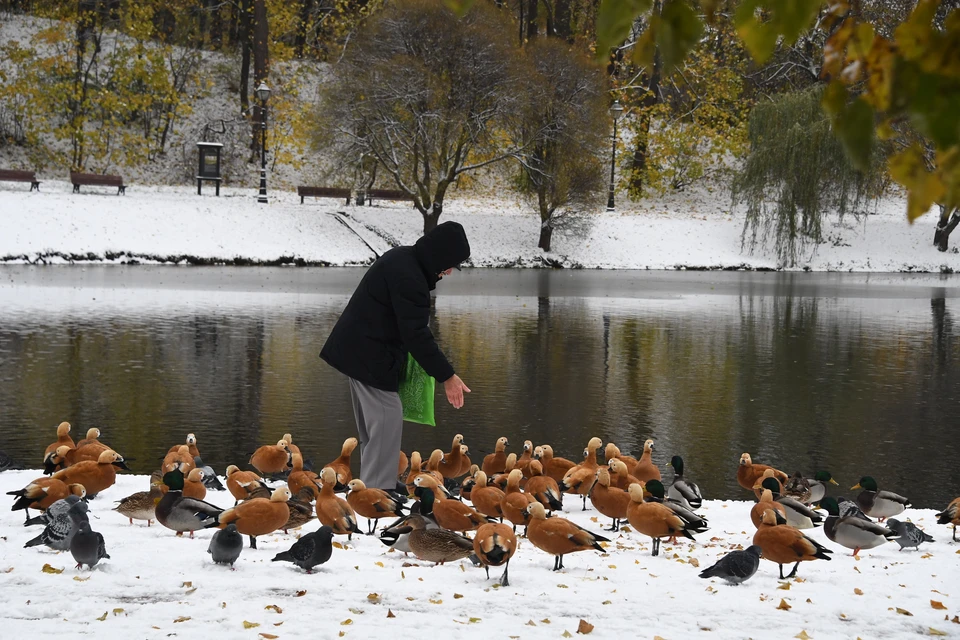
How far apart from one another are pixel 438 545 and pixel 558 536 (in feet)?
2.37

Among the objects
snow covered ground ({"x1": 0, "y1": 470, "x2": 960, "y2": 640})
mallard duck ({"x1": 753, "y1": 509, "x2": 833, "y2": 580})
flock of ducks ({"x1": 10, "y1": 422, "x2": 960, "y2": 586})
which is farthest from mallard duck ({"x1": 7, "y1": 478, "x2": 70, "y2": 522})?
mallard duck ({"x1": 753, "y1": 509, "x2": 833, "y2": 580})

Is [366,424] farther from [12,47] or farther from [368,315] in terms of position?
[12,47]

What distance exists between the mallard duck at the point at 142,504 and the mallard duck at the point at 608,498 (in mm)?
3053

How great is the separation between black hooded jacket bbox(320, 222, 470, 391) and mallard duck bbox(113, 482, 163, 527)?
1473mm

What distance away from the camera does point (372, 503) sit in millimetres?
6598

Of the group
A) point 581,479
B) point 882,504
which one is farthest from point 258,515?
point 882,504

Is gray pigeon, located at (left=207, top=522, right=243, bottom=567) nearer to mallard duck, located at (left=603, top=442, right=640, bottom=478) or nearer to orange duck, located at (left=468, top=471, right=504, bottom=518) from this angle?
orange duck, located at (left=468, top=471, right=504, bottom=518)

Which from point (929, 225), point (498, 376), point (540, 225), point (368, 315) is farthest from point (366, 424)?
point (929, 225)

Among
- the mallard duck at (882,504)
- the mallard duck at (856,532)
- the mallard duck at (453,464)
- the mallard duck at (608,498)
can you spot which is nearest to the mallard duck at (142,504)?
the mallard duck at (453,464)

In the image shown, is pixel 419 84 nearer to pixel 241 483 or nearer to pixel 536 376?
pixel 536 376

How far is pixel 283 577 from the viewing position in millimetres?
5273

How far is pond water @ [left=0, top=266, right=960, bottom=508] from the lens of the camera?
10.3 metres

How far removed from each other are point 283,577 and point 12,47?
5106 cm

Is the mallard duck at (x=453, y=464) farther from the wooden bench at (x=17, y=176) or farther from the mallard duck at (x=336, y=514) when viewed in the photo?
the wooden bench at (x=17, y=176)
